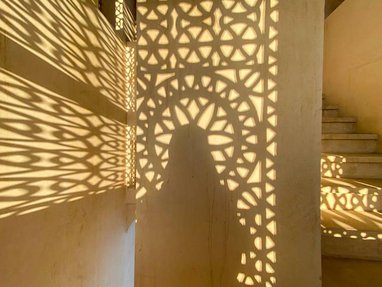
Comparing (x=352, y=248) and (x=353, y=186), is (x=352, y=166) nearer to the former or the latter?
(x=353, y=186)

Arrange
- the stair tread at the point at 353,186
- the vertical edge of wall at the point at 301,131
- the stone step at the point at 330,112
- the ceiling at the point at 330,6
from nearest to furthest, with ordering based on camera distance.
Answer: the vertical edge of wall at the point at 301,131 < the stair tread at the point at 353,186 < the stone step at the point at 330,112 < the ceiling at the point at 330,6

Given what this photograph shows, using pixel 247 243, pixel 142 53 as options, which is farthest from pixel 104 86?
pixel 247 243

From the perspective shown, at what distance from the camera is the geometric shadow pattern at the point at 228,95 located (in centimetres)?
110

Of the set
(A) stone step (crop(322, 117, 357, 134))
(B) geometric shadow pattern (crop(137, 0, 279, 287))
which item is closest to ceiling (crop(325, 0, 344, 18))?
(A) stone step (crop(322, 117, 357, 134))

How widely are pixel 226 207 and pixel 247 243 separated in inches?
8.9

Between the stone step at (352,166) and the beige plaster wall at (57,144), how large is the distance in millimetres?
2067

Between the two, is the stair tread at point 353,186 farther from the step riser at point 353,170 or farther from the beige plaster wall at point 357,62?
the beige plaster wall at point 357,62

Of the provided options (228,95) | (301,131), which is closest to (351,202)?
(301,131)

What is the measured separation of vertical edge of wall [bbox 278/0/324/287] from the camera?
1.07 meters

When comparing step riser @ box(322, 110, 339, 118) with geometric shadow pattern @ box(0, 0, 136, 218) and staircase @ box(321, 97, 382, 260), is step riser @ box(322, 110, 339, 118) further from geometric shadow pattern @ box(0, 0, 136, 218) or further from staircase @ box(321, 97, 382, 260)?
geometric shadow pattern @ box(0, 0, 136, 218)

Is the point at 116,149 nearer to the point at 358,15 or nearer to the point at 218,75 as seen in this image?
the point at 218,75

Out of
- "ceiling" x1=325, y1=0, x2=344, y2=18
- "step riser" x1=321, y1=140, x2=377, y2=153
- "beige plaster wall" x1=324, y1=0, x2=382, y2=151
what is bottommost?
"step riser" x1=321, y1=140, x2=377, y2=153

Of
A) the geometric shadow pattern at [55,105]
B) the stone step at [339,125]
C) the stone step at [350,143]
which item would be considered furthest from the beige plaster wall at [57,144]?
the stone step at [339,125]

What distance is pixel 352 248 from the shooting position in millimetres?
1107
